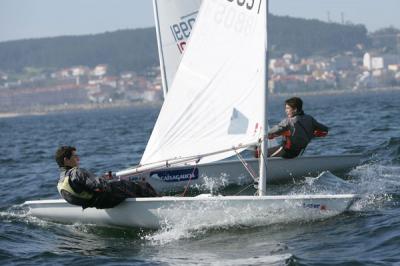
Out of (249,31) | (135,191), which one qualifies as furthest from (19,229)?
(249,31)

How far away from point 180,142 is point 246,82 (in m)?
0.91

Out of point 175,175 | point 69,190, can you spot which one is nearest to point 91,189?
point 69,190

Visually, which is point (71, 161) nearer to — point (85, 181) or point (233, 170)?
point (85, 181)

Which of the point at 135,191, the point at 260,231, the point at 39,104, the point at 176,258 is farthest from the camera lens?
the point at 39,104

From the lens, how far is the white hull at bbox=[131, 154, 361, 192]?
1015cm

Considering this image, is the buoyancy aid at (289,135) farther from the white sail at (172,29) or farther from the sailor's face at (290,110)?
the white sail at (172,29)

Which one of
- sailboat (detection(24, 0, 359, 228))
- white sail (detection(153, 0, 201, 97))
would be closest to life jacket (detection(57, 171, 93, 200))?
sailboat (detection(24, 0, 359, 228))

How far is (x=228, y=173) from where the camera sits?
10.5 meters

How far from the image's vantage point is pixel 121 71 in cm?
16412

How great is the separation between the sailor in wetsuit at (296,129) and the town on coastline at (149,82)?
367 ft

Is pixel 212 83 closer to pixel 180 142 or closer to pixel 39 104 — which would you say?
pixel 180 142

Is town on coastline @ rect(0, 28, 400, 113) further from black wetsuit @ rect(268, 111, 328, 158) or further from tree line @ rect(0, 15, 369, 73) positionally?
black wetsuit @ rect(268, 111, 328, 158)

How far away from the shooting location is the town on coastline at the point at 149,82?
126062 millimetres

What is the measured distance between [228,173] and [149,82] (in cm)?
12780
